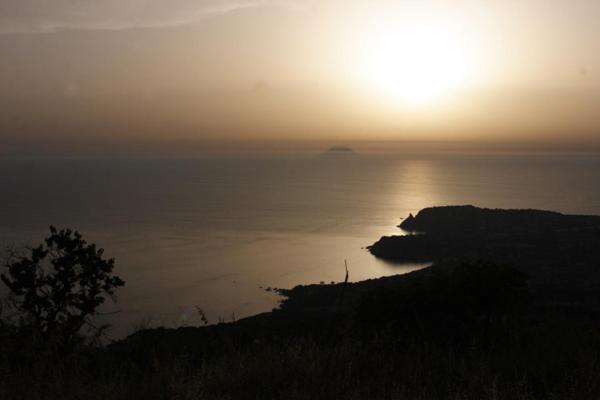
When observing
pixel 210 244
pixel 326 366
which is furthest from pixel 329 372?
pixel 210 244

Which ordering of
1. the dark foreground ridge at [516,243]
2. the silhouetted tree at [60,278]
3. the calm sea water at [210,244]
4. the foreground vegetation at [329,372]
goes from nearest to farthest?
1. the foreground vegetation at [329,372]
2. the silhouetted tree at [60,278]
3. the calm sea water at [210,244]
4. the dark foreground ridge at [516,243]

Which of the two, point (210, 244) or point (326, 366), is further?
point (210, 244)

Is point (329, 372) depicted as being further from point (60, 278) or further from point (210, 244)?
point (210, 244)

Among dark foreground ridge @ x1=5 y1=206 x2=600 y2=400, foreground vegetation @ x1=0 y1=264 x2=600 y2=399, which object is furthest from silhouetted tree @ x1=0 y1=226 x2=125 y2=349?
foreground vegetation @ x1=0 y1=264 x2=600 y2=399

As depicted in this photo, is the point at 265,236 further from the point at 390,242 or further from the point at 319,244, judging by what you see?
the point at 390,242

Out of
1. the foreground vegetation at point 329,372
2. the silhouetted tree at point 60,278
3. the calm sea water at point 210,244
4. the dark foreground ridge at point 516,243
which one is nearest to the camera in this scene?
the foreground vegetation at point 329,372

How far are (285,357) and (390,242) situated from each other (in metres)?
122

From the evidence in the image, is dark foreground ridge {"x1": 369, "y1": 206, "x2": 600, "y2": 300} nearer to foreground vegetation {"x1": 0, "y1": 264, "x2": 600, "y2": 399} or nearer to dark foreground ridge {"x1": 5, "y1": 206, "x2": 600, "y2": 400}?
dark foreground ridge {"x1": 5, "y1": 206, "x2": 600, "y2": 400}

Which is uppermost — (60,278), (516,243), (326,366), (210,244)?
(326,366)

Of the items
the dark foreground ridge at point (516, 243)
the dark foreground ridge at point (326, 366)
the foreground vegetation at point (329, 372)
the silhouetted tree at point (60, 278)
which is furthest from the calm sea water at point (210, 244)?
the foreground vegetation at point (329, 372)

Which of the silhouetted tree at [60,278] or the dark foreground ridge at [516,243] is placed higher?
the silhouetted tree at [60,278]

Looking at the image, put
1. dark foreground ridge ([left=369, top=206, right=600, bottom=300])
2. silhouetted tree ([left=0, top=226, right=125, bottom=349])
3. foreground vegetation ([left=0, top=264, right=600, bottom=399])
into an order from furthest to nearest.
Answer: dark foreground ridge ([left=369, top=206, right=600, bottom=300]) < silhouetted tree ([left=0, top=226, right=125, bottom=349]) < foreground vegetation ([left=0, top=264, right=600, bottom=399])

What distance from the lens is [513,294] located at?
28.9 m

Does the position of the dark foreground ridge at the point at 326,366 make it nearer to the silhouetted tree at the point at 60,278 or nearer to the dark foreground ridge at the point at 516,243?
the silhouetted tree at the point at 60,278
